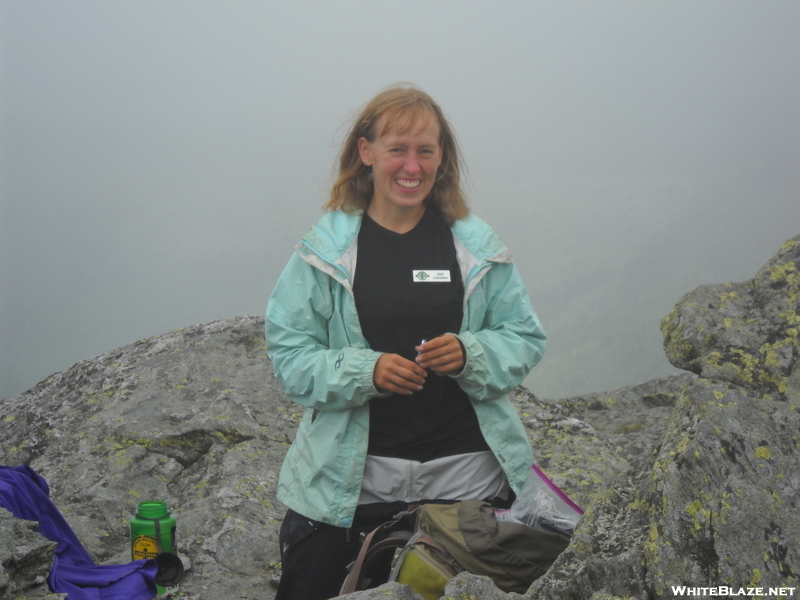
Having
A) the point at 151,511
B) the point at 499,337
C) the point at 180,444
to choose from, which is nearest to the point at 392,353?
the point at 499,337

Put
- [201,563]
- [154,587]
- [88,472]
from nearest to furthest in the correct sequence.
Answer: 1. [154,587]
2. [201,563]
3. [88,472]

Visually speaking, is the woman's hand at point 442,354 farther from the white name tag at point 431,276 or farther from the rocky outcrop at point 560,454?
the rocky outcrop at point 560,454

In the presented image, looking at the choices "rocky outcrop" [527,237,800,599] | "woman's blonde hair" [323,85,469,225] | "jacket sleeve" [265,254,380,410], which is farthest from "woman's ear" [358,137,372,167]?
"rocky outcrop" [527,237,800,599]

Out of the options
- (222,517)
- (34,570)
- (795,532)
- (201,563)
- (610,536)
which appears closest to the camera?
(795,532)

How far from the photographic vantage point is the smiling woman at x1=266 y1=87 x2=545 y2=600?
3256 millimetres

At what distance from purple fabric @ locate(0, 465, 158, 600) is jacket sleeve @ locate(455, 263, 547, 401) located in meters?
1.72

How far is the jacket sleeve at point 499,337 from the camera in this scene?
10.5 feet

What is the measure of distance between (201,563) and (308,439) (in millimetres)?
1259

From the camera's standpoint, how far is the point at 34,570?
3.22m

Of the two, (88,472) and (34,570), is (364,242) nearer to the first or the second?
(34,570)

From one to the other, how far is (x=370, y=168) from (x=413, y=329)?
0.75 m

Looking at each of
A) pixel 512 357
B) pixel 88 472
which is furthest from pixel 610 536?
pixel 88 472

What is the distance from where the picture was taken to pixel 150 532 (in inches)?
155

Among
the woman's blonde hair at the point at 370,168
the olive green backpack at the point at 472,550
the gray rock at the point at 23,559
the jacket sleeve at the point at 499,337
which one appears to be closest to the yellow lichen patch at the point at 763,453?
the olive green backpack at the point at 472,550
